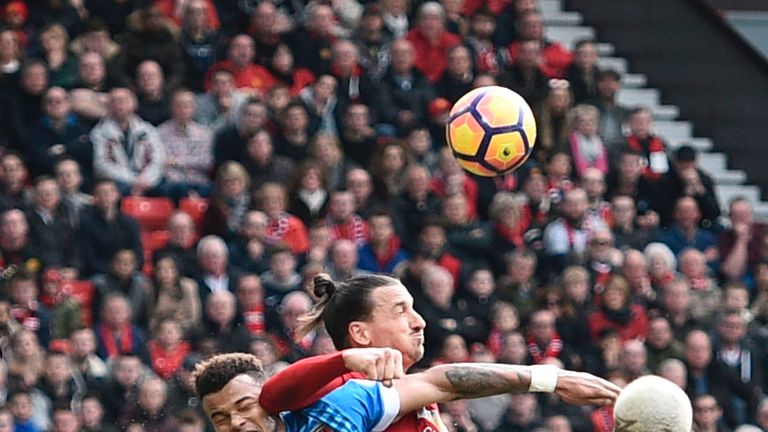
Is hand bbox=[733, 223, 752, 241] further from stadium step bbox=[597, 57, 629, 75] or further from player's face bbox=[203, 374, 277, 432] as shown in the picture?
player's face bbox=[203, 374, 277, 432]

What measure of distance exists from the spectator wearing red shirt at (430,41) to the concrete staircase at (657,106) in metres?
2.07

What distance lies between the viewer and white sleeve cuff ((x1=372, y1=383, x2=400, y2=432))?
5867 mm

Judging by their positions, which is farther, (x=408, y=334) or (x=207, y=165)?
(x=207, y=165)

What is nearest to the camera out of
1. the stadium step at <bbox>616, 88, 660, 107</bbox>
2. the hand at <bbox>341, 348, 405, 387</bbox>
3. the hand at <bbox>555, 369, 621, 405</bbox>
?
the hand at <bbox>341, 348, 405, 387</bbox>

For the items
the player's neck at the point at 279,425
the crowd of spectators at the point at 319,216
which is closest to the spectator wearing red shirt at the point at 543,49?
the crowd of spectators at the point at 319,216

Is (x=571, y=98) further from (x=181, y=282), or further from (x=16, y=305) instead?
(x=16, y=305)

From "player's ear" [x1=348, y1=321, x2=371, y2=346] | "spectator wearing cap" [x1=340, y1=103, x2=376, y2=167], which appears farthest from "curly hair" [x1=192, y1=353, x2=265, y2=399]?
"spectator wearing cap" [x1=340, y1=103, x2=376, y2=167]

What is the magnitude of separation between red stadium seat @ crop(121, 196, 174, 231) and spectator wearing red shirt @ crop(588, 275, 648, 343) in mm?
3238

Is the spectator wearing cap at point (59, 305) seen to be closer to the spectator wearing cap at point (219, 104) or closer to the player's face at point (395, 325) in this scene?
the spectator wearing cap at point (219, 104)

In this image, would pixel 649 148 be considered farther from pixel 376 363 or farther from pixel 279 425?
pixel 376 363

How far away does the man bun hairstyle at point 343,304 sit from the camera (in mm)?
6227

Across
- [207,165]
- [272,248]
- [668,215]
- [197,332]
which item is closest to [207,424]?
[197,332]

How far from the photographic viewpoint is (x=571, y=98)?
15625 millimetres

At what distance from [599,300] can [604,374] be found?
83cm
